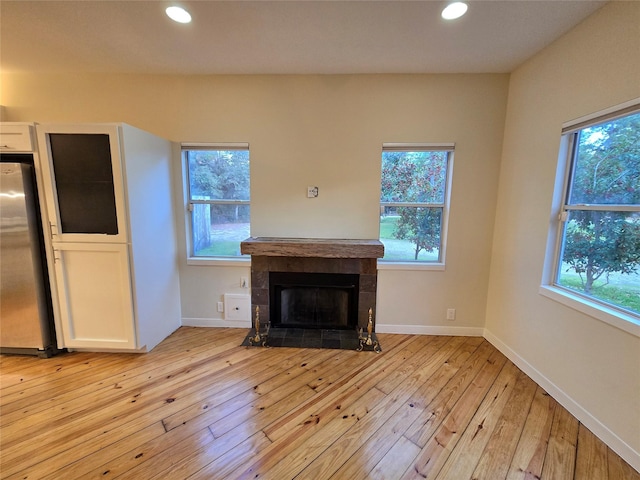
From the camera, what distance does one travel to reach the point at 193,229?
107 inches

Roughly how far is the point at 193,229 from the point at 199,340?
46.0 inches

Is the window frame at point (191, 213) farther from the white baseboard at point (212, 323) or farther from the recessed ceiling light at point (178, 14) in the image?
the recessed ceiling light at point (178, 14)

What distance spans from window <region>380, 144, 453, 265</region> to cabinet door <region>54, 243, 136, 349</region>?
96.6 inches

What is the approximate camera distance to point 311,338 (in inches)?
98.6

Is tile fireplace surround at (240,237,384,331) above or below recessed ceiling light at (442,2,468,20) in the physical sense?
below

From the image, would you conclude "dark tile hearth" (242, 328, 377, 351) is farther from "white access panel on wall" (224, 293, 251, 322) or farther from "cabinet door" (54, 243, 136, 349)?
"cabinet door" (54, 243, 136, 349)

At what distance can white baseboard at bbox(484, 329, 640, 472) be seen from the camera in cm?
134

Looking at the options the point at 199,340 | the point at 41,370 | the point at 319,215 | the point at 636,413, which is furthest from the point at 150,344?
the point at 636,413

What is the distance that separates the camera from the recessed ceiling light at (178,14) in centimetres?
157

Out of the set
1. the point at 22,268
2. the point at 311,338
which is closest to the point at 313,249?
the point at 311,338

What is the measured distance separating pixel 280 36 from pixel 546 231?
2493 millimetres

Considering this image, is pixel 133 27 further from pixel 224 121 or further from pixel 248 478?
pixel 248 478

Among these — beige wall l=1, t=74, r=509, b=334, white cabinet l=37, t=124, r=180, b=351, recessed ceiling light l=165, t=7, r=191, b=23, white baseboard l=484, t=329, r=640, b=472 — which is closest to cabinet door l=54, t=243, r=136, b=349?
white cabinet l=37, t=124, r=180, b=351

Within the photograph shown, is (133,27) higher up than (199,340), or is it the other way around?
(133,27)
